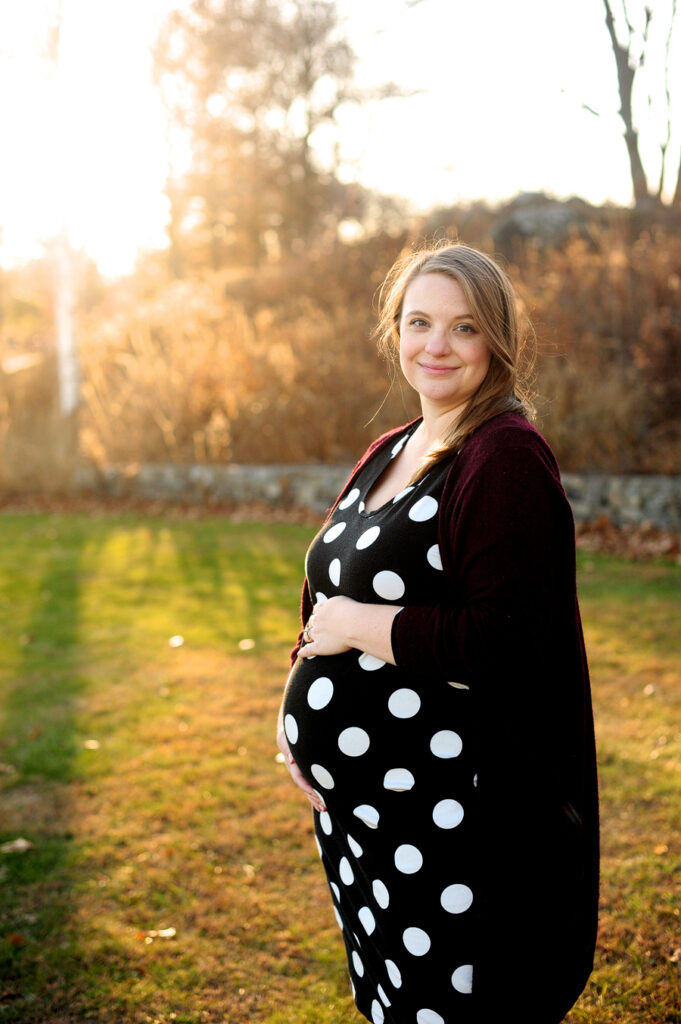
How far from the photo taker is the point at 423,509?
5.39 ft

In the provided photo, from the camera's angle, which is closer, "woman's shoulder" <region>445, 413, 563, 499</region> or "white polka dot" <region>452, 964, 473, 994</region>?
"woman's shoulder" <region>445, 413, 563, 499</region>

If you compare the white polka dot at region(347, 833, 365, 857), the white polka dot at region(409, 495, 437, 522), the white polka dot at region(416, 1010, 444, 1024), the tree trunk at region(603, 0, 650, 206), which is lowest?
the white polka dot at region(416, 1010, 444, 1024)

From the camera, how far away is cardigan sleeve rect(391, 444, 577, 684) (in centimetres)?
149

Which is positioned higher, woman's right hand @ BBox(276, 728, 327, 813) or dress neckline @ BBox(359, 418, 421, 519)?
dress neckline @ BBox(359, 418, 421, 519)

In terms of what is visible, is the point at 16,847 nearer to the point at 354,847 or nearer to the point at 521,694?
the point at 354,847

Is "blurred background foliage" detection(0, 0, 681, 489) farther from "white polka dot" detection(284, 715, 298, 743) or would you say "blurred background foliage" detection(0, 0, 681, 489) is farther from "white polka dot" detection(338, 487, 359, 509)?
"white polka dot" detection(284, 715, 298, 743)

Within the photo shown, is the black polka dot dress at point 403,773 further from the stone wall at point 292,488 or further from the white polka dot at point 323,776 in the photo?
the stone wall at point 292,488

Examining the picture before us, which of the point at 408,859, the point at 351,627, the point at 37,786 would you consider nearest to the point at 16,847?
the point at 37,786

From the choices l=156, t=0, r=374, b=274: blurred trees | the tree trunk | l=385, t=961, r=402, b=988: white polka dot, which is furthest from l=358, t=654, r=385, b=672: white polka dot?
l=156, t=0, r=374, b=274: blurred trees

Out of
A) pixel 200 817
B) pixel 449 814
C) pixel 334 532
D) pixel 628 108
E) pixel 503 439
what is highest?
pixel 628 108

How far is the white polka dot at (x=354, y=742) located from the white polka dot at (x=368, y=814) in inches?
4.5

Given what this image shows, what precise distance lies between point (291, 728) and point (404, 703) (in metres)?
0.35

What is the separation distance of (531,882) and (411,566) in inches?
25.5

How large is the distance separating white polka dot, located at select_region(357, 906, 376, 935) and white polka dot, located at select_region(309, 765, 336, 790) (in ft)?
0.92
